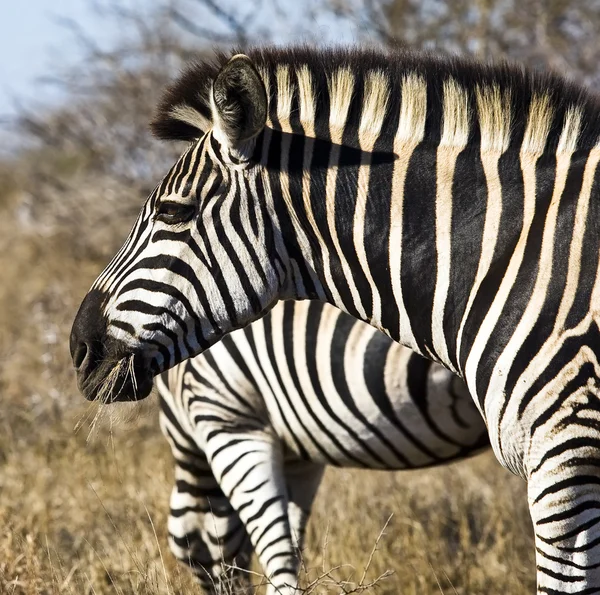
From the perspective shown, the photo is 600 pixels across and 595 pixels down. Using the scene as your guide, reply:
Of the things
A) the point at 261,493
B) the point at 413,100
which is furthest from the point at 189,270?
the point at 261,493

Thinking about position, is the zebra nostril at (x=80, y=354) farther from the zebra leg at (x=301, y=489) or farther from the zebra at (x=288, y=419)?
the zebra leg at (x=301, y=489)

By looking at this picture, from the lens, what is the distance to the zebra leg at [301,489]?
4770 millimetres

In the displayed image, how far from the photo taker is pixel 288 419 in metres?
4.30

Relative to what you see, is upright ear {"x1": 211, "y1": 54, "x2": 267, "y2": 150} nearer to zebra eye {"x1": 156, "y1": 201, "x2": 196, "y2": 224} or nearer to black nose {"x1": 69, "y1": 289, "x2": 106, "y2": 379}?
zebra eye {"x1": 156, "y1": 201, "x2": 196, "y2": 224}

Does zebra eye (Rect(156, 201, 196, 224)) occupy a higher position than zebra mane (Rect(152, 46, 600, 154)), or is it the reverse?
zebra mane (Rect(152, 46, 600, 154))

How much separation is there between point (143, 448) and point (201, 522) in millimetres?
2328

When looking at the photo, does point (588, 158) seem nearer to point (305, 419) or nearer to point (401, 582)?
point (305, 419)

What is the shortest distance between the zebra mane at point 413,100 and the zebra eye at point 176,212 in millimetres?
305

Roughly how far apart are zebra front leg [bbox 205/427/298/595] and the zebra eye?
1.48 metres

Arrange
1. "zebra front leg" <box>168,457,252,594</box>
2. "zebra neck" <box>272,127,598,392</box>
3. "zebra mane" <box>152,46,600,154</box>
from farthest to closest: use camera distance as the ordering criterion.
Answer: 1. "zebra front leg" <box>168,457,252,594</box>
2. "zebra mane" <box>152,46,600,154</box>
3. "zebra neck" <box>272,127,598,392</box>

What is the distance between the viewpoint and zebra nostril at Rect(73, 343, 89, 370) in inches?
129

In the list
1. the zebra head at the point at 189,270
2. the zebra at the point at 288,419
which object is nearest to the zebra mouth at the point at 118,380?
the zebra head at the point at 189,270

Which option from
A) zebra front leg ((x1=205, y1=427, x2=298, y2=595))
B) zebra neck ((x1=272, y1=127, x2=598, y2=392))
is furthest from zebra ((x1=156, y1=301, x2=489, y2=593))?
zebra neck ((x1=272, y1=127, x2=598, y2=392))

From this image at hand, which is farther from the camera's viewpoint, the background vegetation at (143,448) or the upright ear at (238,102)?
the background vegetation at (143,448)
